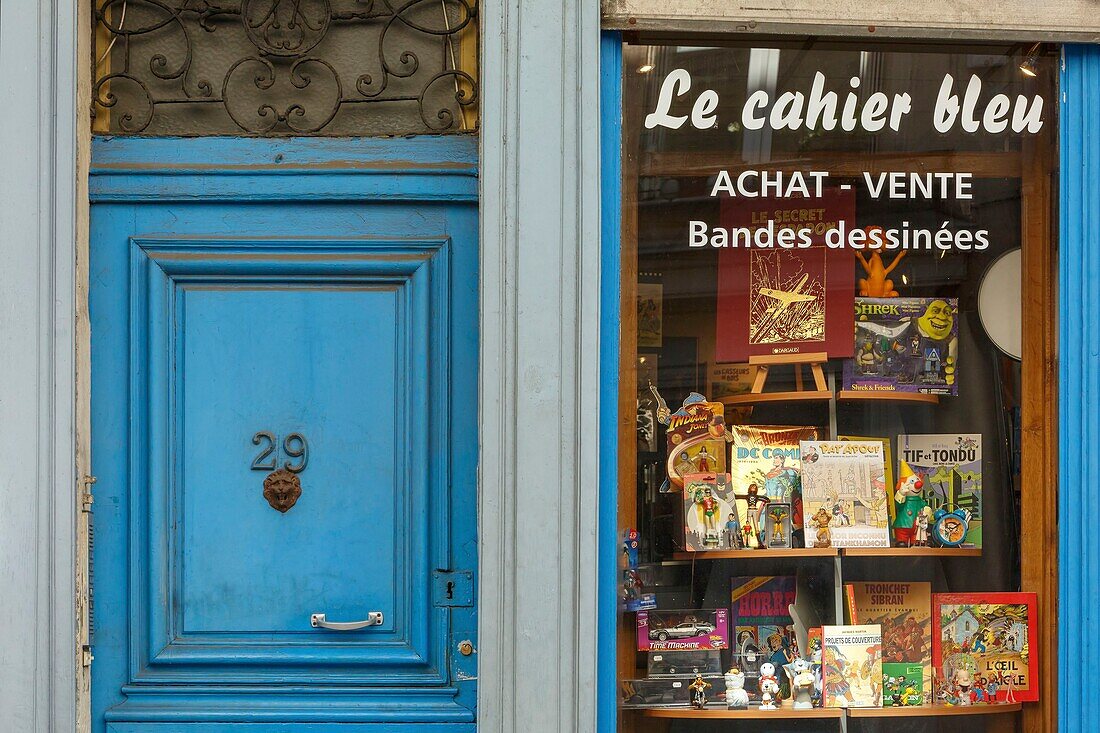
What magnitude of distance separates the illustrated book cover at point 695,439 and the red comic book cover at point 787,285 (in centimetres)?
17

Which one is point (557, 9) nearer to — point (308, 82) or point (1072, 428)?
point (308, 82)

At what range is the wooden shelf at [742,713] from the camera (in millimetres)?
3072

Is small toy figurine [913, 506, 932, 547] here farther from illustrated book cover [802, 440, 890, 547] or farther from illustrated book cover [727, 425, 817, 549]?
illustrated book cover [727, 425, 817, 549]

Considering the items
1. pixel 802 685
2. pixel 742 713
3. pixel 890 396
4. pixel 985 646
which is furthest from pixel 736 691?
pixel 890 396

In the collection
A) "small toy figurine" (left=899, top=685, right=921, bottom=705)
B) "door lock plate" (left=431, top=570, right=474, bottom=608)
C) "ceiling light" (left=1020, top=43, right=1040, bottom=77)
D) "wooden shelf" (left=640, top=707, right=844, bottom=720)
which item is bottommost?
"wooden shelf" (left=640, top=707, right=844, bottom=720)

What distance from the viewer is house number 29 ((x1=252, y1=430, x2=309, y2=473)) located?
3121 millimetres

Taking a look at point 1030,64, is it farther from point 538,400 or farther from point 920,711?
point 920,711

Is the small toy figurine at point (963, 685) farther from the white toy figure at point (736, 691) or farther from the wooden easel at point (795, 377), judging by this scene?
the wooden easel at point (795, 377)

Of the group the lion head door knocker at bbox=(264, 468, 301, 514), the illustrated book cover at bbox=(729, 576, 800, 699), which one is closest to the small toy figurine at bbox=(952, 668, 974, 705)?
the illustrated book cover at bbox=(729, 576, 800, 699)

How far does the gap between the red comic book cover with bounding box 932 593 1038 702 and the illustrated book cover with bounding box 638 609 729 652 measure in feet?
2.17

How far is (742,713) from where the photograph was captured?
122 inches

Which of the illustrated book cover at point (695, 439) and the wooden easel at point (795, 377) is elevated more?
the wooden easel at point (795, 377)

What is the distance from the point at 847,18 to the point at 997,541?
5.39 ft

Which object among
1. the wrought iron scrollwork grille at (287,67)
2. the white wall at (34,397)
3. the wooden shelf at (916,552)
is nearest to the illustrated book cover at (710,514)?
the wooden shelf at (916,552)
